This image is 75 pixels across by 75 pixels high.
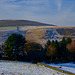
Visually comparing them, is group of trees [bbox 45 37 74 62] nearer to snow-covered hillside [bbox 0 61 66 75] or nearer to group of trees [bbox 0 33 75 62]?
group of trees [bbox 0 33 75 62]

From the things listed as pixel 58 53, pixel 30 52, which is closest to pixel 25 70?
pixel 30 52

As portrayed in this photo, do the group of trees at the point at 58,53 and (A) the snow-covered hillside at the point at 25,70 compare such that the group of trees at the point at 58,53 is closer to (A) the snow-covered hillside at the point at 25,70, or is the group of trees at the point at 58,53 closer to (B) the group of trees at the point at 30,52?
(B) the group of trees at the point at 30,52

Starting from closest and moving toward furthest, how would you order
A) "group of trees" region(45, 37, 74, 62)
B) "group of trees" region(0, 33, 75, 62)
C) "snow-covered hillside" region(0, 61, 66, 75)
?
1. "snow-covered hillside" region(0, 61, 66, 75)
2. "group of trees" region(0, 33, 75, 62)
3. "group of trees" region(45, 37, 74, 62)

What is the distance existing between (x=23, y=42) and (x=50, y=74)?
12.7m

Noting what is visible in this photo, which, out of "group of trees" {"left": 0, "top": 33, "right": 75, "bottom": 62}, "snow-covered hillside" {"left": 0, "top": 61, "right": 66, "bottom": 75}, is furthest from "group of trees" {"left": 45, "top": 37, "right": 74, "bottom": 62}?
"snow-covered hillside" {"left": 0, "top": 61, "right": 66, "bottom": 75}

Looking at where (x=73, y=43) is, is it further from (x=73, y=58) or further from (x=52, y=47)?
(x=52, y=47)

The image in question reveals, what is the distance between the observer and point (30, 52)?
24422 millimetres

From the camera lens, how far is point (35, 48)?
2483 centimetres

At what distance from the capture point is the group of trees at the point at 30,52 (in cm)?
2397

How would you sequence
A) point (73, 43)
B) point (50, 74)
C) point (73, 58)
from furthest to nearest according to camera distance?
point (73, 43) → point (73, 58) → point (50, 74)

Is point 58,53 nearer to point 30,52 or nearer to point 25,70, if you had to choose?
point 30,52

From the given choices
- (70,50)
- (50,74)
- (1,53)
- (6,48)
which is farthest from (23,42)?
(50,74)

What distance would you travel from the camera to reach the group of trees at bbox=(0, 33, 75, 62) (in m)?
24.0

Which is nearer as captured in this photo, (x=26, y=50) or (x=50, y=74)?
(x=50, y=74)
